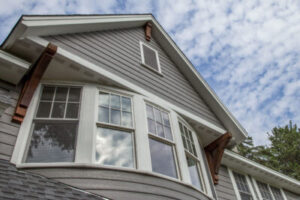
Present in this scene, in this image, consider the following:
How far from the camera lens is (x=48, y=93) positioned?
5.35 meters

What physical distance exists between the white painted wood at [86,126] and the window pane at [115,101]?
1.17ft

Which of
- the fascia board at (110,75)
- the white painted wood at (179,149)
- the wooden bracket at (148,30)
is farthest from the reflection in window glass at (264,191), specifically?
the wooden bracket at (148,30)

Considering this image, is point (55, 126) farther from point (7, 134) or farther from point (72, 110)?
point (7, 134)

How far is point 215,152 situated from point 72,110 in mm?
4327

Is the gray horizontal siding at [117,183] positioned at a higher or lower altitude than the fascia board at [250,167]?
lower

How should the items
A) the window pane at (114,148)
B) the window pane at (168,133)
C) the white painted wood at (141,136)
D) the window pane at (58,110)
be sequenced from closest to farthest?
the window pane at (114,148), the white painted wood at (141,136), the window pane at (58,110), the window pane at (168,133)

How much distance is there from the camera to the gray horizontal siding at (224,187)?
23.5ft

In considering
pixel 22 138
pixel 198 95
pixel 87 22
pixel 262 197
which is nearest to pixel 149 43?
pixel 198 95

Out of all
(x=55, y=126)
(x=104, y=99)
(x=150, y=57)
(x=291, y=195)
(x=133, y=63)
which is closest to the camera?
(x=55, y=126)

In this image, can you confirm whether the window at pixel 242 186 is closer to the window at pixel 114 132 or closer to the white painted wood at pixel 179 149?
the white painted wood at pixel 179 149

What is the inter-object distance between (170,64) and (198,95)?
1403 mm

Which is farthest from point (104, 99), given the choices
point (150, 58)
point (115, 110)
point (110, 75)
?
point (150, 58)

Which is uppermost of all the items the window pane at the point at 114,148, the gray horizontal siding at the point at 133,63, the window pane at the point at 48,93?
the gray horizontal siding at the point at 133,63

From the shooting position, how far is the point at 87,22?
6.44m
